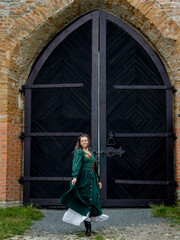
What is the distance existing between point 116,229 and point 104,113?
273 cm

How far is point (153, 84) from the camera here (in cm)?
781

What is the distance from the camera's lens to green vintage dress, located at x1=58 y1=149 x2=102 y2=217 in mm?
5133

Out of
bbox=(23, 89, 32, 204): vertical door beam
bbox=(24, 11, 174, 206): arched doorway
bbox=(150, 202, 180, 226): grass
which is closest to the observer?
bbox=(150, 202, 180, 226): grass

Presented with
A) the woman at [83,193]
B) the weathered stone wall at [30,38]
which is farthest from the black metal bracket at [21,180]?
the woman at [83,193]

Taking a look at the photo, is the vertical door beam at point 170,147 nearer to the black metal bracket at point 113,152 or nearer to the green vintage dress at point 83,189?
the black metal bracket at point 113,152

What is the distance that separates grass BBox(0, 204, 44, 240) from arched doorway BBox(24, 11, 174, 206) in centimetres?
101

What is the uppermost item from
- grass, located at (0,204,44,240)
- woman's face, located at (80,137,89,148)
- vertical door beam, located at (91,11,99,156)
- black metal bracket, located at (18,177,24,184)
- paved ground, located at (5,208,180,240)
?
vertical door beam, located at (91,11,99,156)

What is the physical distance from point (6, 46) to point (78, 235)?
13.8 feet

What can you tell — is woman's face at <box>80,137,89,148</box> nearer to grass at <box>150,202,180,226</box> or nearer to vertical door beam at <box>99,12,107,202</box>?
grass at <box>150,202,180,226</box>

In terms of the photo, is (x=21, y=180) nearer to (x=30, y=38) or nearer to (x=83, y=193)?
(x=83, y=193)

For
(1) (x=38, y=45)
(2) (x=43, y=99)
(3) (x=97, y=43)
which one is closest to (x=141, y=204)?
(2) (x=43, y=99)

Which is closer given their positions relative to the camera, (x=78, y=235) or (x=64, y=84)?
(x=78, y=235)

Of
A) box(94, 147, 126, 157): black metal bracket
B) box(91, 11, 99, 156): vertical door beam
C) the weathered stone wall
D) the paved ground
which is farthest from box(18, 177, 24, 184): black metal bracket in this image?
box(94, 147, 126, 157): black metal bracket

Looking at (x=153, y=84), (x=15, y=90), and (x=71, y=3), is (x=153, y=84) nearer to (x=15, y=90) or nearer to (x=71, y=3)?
(x=71, y=3)
